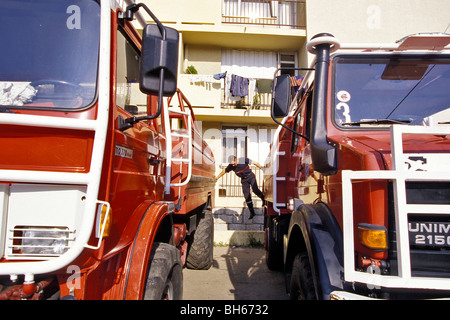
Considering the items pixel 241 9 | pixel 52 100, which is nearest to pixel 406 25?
pixel 241 9

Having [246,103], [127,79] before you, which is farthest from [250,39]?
[127,79]

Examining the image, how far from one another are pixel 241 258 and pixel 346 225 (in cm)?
472

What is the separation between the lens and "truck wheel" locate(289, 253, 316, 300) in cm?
209

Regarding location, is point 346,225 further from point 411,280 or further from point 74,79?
point 74,79

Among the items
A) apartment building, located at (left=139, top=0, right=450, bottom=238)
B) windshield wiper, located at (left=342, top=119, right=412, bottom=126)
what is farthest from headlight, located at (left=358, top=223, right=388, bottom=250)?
apartment building, located at (left=139, top=0, right=450, bottom=238)

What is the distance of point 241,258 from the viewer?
6023mm

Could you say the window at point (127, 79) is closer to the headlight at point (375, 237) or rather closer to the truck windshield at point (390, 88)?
the truck windshield at point (390, 88)

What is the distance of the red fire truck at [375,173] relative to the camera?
5.14 feet

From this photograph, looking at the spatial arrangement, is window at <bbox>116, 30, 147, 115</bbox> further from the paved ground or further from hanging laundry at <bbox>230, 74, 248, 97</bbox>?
hanging laundry at <bbox>230, 74, 248, 97</bbox>

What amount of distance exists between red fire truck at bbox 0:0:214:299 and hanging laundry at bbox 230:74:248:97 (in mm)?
9076

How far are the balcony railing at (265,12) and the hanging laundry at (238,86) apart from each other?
9.84 feet

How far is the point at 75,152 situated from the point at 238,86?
10.0 meters

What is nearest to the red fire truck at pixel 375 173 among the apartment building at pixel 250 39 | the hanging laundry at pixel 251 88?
the apartment building at pixel 250 39

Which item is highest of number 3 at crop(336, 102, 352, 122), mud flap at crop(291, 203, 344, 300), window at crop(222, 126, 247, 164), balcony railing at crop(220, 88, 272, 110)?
balcony railing at crop(220, 88, 272, 110)
